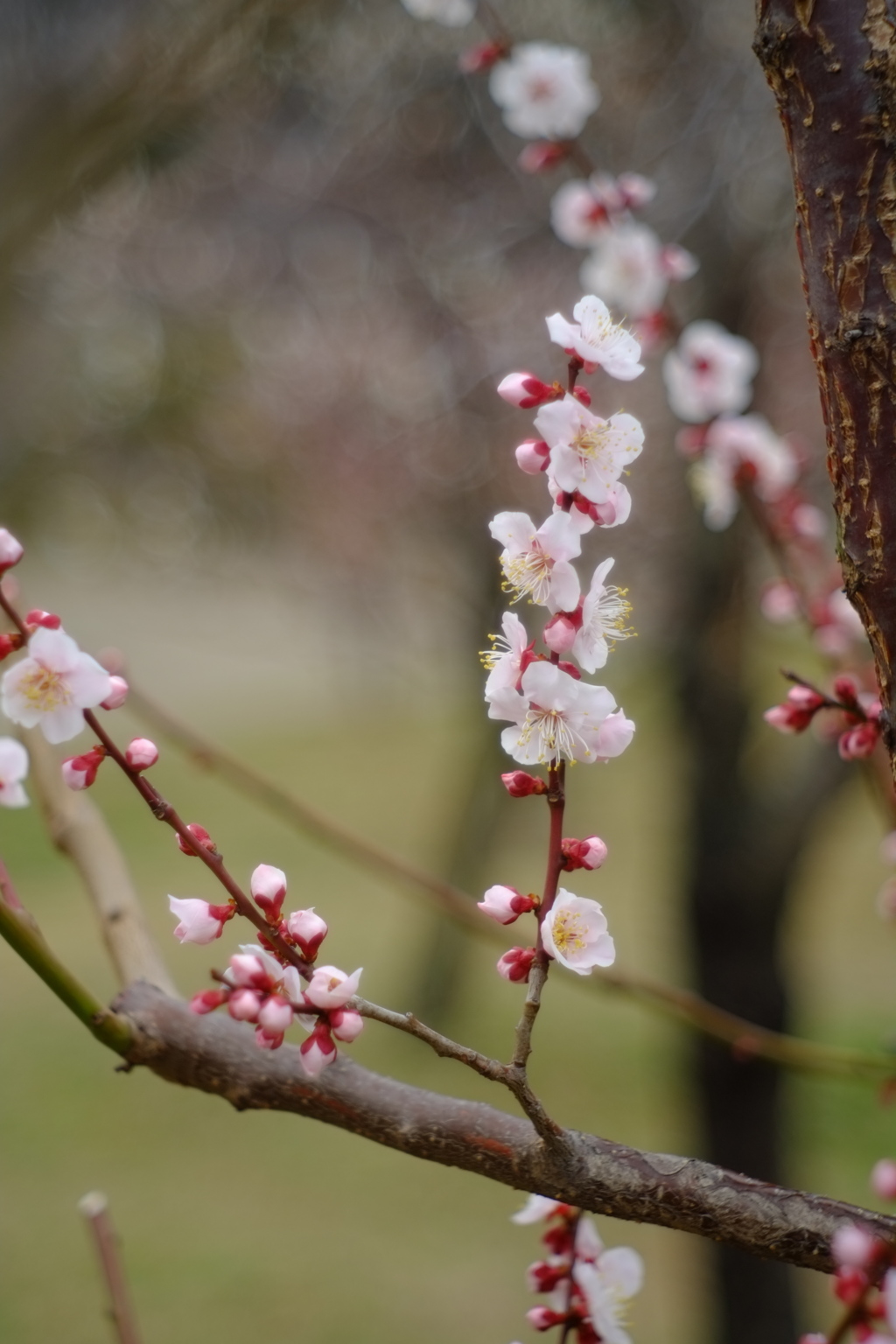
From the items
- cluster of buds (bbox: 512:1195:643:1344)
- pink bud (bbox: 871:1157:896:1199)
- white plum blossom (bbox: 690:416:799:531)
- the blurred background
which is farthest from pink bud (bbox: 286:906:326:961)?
the blurred background

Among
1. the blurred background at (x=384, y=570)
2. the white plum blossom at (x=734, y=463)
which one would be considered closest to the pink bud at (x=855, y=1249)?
the white plum blossom at (x=734, y=463)

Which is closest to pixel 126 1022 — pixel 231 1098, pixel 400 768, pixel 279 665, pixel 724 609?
pixel 231 1098

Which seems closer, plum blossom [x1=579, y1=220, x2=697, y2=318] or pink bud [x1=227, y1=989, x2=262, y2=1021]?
pink bud [x1=227, y1=989, x2=262, y2=1021]

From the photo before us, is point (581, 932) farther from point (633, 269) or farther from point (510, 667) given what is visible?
point (633, 269)

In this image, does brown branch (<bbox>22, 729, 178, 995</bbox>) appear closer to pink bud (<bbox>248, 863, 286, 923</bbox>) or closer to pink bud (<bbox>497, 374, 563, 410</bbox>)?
pink bud (<bbox>248, 863, 286, 923</bbox>)

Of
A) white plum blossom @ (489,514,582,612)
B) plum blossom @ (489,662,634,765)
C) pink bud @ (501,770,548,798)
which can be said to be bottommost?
pink bud @ (501,770,548,798)

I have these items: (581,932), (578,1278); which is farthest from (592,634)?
(578,1278)

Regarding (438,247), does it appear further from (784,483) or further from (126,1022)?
(126,1022)
